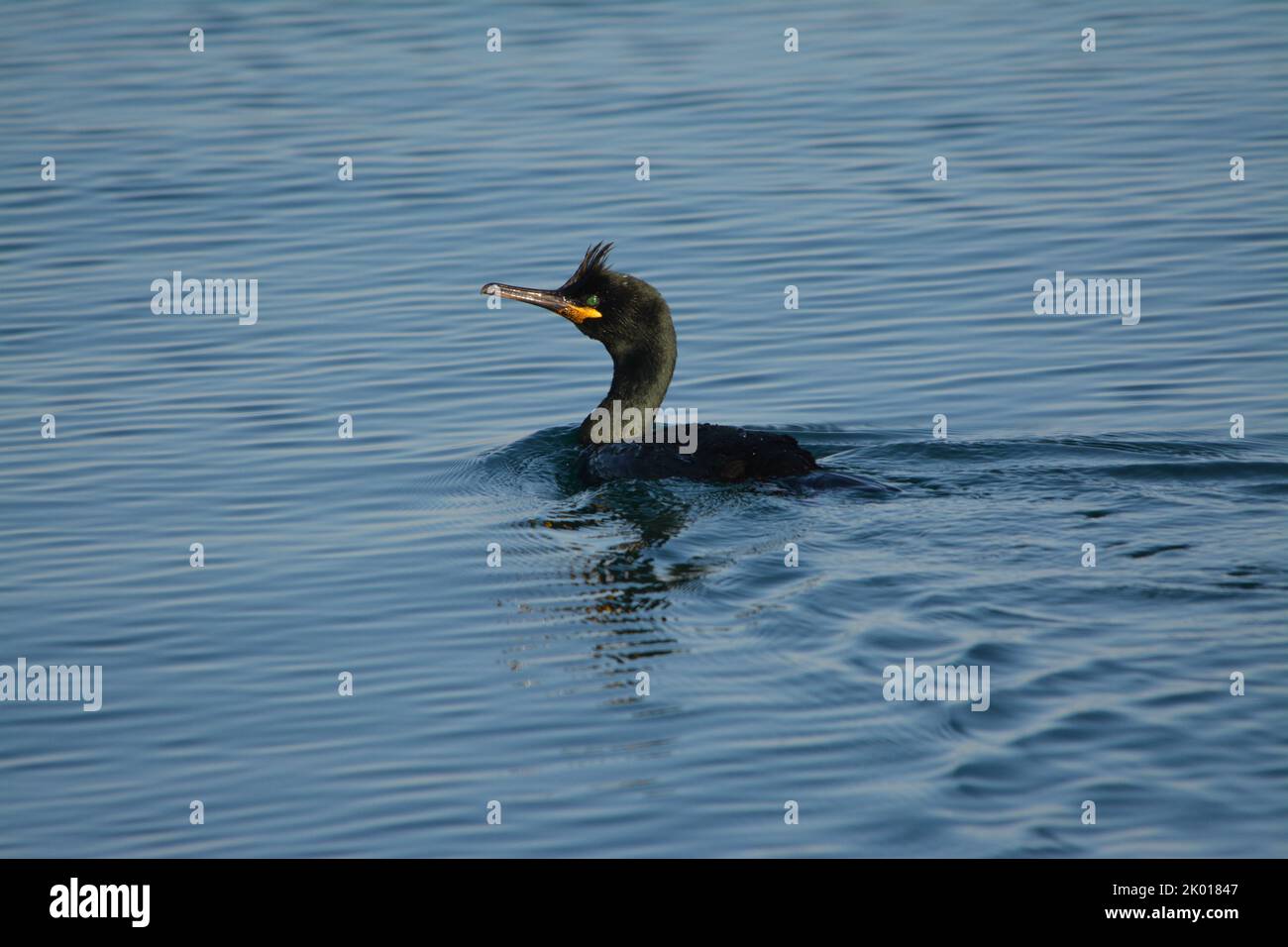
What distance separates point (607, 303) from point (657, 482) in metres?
1.59

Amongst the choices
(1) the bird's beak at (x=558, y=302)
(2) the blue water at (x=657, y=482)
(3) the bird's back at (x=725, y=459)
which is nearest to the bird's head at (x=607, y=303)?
(1) the bird's beak at (x=558, y=302)

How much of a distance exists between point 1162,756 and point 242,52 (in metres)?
18.7

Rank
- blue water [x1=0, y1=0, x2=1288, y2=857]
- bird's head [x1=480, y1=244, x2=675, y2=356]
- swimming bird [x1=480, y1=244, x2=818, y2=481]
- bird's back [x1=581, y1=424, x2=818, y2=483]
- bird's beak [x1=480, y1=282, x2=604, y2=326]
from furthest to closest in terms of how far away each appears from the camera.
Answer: bird's beak [x1=480, y1=282, x2=604, y2=326] → bird's head [x1=480, y1=244, x2=675, y2=356] → swimming bird [x1=480, y1=244, x2=818, y2=481] → bird's back [x1=581, y1=424, x2=818, y2=483] → blue water [x1=0, y1=0, x2=1288, y2=857]

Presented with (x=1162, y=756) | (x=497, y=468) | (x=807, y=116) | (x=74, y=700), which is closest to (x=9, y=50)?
(x=807, y=116)

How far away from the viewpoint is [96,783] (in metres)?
6.54

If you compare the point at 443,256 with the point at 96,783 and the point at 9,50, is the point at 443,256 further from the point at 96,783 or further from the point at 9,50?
the point at 9,50

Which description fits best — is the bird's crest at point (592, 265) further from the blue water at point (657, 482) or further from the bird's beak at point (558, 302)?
the blue water at point (657, 482)

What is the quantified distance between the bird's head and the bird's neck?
46 mm

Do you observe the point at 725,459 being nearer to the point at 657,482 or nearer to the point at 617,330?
the point at 657,482

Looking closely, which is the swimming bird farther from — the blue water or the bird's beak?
the blue water

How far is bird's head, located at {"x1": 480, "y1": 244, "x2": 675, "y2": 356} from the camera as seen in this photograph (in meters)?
10.5

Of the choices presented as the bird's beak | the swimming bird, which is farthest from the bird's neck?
the bird's beak

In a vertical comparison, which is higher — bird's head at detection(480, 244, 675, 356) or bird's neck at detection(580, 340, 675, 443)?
bird's head at detection(480, 244, 675, 356)

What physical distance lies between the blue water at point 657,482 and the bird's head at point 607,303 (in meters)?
0.83
